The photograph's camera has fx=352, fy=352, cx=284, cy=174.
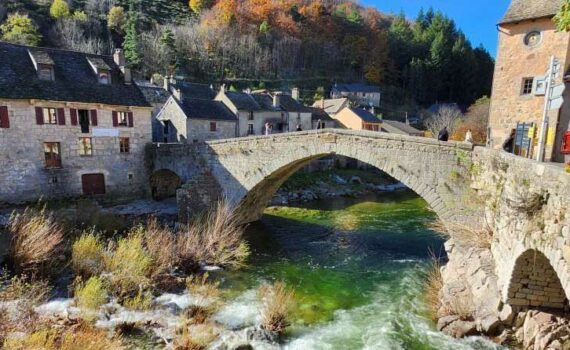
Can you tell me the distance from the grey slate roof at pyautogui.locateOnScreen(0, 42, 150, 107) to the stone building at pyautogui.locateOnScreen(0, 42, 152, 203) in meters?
0.04

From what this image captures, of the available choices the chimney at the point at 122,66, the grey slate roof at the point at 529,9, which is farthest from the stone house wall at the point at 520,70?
the chimney at the point at 122,66

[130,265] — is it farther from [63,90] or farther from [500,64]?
[500,64]

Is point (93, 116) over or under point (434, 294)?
over

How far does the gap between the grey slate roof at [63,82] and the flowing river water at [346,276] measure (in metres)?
10.9

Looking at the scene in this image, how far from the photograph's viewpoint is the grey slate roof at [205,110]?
27589 mm

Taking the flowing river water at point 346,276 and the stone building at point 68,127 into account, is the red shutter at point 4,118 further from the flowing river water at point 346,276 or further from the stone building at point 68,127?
the flowing river water at point 346,276

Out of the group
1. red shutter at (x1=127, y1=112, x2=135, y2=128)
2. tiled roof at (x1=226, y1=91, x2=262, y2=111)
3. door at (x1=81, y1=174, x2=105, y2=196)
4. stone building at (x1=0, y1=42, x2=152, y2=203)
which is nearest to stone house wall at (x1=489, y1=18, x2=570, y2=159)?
stone building at (x1=0, y1=42, x2=152, y2=203)

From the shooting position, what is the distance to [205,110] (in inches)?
1145

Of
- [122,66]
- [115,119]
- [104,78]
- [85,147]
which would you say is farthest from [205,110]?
[85,147]

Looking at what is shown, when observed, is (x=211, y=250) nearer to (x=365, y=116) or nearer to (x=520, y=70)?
(x=520, y=70)

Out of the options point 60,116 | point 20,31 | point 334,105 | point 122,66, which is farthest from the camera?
point 334,105

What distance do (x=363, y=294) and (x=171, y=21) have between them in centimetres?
6053

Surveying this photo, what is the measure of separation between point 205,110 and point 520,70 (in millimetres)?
21823

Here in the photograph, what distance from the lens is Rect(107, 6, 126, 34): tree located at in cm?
5319
